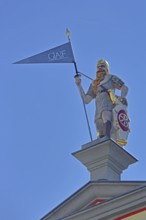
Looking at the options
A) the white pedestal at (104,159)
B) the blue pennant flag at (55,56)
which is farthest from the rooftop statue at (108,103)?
the blue pennant flag at (55,56)

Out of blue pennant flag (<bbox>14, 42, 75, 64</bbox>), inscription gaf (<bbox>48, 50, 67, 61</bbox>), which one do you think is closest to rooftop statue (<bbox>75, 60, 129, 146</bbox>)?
blue pennant flag (<bbox>14, 42, 75, 64</bbox>)

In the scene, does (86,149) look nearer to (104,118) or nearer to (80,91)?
(104,118)

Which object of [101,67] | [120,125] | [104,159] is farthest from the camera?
[101,67]

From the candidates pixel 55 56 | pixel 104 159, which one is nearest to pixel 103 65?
pixel 55 56

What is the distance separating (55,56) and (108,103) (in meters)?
2.68

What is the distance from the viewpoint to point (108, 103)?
59.6 feet

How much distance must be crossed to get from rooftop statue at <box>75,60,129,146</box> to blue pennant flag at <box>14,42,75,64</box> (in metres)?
1.29

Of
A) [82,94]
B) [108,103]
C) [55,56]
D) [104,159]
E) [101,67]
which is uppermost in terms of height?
[55,56]

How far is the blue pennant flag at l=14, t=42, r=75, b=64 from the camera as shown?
789 inches

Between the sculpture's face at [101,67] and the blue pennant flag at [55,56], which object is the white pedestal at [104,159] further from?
the blue pennant flag at [55,56]

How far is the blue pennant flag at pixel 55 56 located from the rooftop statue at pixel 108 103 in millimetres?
1294

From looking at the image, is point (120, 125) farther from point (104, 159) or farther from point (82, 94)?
point (82, 94)

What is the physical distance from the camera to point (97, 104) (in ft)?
60.3

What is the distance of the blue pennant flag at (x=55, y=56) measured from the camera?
20.0m
